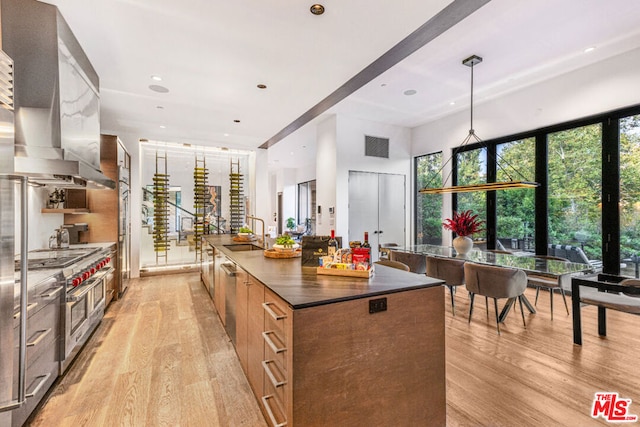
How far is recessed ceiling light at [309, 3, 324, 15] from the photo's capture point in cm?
242

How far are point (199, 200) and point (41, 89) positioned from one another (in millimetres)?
4536

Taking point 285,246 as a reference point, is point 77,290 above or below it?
below

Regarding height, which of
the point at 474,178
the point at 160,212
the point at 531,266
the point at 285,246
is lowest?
the point at 531,266

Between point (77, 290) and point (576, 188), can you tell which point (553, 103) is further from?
point (77, 290)

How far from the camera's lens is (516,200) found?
16.6 feet

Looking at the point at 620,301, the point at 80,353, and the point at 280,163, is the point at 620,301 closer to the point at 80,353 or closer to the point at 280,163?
the point at 80,353

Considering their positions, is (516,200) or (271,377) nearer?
(271,377)

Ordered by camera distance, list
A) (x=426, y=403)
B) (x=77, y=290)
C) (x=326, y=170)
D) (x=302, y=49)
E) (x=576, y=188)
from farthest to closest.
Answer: (x=326, y=170) < (x=576, y=188) < (x=302, y=49) < (x=77, y=290) < (x=426, y=403)

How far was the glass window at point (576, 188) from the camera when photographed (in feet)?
13.5

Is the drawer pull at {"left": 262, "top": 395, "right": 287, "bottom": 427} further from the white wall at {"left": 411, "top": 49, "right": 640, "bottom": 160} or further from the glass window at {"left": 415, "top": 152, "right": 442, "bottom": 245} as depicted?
the glass window at {"left": 415, "top": 152, "right": 442, "bottom": 245}

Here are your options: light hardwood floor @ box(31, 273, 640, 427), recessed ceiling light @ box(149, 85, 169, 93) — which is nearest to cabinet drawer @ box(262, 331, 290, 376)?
light hardwood floor @ box(31, 273, 640, 427)

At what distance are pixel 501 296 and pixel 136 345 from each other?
3737 millimetres

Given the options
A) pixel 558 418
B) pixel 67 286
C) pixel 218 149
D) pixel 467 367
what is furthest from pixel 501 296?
pixel 218 149

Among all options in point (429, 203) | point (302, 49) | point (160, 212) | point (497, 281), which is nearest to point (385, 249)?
point (497, 281)
